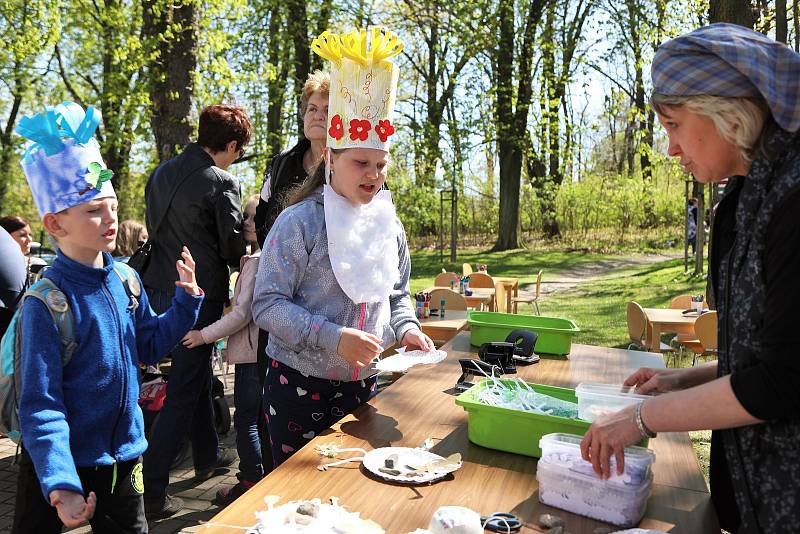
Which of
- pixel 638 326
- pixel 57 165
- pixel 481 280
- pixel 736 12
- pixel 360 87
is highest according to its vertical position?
pixel 736 12

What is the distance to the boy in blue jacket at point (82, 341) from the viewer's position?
1889mm

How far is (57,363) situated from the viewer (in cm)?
189

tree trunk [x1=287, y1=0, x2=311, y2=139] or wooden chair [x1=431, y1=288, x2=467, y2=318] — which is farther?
tree trunk [x1=287, y1=0, x2=311, y2=139]

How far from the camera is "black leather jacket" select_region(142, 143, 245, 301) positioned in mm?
3789

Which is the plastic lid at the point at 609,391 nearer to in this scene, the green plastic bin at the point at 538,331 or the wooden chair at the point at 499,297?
the green plastic bin at the point at 538,331

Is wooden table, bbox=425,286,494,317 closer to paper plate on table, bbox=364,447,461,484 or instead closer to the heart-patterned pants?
the heart-patterned pants

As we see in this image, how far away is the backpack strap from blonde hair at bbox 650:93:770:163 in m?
1.76

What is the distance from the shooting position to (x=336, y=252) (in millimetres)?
2211

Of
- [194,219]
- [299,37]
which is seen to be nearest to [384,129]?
[194,219]

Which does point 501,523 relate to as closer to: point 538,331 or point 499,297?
point 538,331

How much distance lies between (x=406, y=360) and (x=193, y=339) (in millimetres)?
1902

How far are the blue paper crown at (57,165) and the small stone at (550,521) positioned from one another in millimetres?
1584

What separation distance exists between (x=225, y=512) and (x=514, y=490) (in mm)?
696

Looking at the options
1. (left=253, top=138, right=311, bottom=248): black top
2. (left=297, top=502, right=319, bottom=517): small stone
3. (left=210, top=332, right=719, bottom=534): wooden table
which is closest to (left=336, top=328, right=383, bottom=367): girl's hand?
(left=210, top=332, right=719, bottom=534): wooden table
